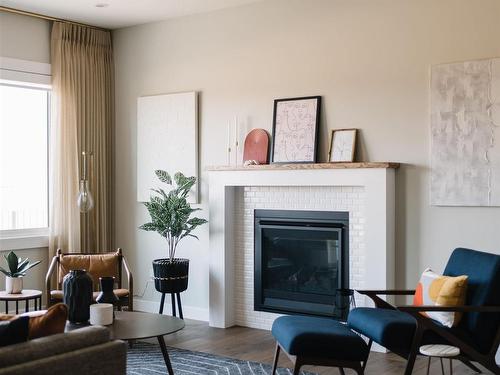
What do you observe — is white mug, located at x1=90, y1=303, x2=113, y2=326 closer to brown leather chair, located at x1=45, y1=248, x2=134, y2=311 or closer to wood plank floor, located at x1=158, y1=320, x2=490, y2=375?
wood plank floor, located at x1=158, y1=320, x2=490, y2=375

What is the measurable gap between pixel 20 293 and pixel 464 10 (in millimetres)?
3913

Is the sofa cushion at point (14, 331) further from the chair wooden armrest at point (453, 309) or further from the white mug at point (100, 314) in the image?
the chair wooden armrest at point (453, 309)

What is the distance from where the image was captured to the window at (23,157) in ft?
20.7

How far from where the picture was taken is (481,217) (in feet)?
15.8

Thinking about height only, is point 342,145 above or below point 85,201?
above

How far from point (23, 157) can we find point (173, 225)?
1.64 meters

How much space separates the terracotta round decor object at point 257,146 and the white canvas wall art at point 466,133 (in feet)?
4.65

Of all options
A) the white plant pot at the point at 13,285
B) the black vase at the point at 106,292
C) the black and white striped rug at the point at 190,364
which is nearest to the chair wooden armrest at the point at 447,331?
the black and white striped rug at the point at 190,364

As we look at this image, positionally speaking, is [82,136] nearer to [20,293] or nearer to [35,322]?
[20,293]

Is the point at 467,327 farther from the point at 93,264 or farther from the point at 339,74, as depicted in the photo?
the point at 93,264

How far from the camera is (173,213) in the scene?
590 centimetres

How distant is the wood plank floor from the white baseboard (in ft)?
0.31

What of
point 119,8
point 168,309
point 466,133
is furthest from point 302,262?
point 119,8

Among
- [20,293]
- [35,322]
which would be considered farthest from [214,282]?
[35,322]
